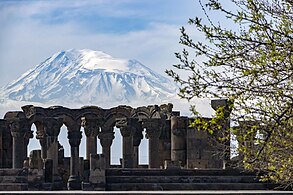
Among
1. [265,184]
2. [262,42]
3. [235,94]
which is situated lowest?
[265,184]

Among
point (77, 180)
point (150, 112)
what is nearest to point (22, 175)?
point (77, 180)

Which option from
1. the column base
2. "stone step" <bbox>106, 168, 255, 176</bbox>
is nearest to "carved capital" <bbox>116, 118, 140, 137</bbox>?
the column base

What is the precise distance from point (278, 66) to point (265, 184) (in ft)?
49.4

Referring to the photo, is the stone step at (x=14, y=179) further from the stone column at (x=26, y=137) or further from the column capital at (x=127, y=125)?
the stone column at (x=26, y=137)

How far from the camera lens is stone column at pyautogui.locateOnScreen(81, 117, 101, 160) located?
43938mm

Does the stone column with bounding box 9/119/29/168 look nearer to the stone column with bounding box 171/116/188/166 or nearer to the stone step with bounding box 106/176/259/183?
the stone column with bounding box 171/116/188/166

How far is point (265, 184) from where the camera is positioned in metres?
31.3

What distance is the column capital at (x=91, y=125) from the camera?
43.9 meters

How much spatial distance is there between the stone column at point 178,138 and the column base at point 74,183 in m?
4.54

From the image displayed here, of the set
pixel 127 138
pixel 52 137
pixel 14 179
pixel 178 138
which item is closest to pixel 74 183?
pixel 52 137

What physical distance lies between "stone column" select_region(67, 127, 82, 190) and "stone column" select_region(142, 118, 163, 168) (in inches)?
145

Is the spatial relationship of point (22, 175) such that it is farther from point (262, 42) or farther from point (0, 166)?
point (262, 42)

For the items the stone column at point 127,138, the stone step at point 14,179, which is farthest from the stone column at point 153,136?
the stone step at point 14,179

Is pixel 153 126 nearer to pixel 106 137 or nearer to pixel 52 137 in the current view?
pixel 52 137
